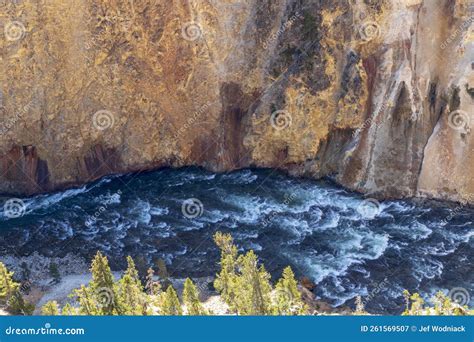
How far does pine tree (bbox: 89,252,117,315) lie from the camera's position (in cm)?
3600

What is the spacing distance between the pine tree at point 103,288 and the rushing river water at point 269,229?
559 inches

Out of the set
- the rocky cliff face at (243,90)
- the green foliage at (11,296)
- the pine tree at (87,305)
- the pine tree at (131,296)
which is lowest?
the green foliage at (11,296)

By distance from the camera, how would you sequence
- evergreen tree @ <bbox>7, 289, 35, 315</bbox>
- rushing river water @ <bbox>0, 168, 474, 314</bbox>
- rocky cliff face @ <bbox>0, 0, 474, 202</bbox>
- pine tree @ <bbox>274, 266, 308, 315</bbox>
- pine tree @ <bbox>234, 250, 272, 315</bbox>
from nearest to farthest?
pine tree @ <bbox>234, 250, 272, 315</bbox> → pine tree @ <bbox>274, 266, 308, 315</bbox> → evergreen tree @ <bbox>7, 289, 35, 315</bbox> → rushing river water @ <bbox>0, 168, 474, 314</bbox> → rocky cliff face @ <bbox>0, 0, 474, 202</bbox>

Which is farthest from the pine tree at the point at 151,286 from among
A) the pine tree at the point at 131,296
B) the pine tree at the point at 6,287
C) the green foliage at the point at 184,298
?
the pine tree at the point at 6,287

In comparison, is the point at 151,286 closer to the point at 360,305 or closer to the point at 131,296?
the point at 131,296

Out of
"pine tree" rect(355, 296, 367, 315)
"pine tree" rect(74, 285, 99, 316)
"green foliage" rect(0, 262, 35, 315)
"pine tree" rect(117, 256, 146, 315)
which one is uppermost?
"pine tree" rect(74, 285, 99, 316)

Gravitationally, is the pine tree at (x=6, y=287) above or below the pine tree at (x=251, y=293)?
below

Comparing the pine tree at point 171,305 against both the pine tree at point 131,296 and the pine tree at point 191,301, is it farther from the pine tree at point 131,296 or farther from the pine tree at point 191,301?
the pine tree at point 131,296

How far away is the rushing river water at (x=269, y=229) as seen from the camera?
48.5 m

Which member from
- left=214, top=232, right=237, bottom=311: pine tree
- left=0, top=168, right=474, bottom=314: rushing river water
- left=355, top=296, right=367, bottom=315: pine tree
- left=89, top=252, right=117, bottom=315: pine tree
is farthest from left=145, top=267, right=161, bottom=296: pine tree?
left=355, top=296, right=367, bottom=315: pine tree

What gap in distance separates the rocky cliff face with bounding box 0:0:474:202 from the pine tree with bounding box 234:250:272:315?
23.4 m

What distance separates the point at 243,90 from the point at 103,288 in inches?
Answer: 1212

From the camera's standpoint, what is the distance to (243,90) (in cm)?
6059

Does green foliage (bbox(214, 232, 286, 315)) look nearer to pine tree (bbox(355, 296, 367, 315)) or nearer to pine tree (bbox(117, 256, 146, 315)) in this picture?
pine tree (bbox(117, 256, 146, 315))
